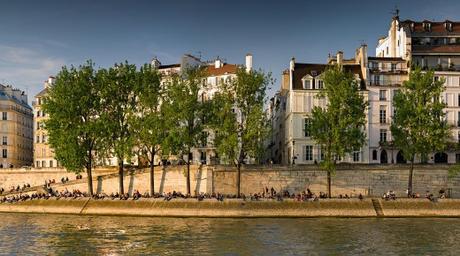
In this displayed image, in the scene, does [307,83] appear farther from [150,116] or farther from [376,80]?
[150,116]

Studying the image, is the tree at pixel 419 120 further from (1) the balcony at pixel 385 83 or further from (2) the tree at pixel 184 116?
(2) the tree at pixel 184 116

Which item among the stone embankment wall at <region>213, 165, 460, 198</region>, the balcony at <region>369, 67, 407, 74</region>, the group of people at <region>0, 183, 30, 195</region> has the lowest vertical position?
the group of people at <region>0, 183, 30, 195</region>

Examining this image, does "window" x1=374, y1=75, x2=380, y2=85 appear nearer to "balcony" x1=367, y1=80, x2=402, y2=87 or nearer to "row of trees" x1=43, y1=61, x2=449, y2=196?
"balcony" x1=367, y1=80, x2=402, y2=87

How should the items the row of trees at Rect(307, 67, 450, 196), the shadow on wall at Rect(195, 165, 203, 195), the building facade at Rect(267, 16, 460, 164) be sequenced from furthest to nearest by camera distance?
the building facade at Rect(267, 16, 460, 164), the shadow on wall at Rect(195, 165, 203, 195), the row of trees at Rect(307, 67, 450, 196)

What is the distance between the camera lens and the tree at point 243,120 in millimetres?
89125

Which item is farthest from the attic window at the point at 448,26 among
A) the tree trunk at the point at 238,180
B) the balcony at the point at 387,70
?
the tree trunk at the point at 238,180

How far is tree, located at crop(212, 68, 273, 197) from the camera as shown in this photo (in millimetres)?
89125

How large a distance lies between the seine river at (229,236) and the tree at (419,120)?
43.2 feet

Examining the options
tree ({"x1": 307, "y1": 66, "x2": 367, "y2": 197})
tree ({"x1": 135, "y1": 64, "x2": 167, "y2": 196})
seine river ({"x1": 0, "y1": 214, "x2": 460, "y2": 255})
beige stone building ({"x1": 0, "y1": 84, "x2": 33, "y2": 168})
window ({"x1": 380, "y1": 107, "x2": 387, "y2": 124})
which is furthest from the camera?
beige stone building ({"x1": 0, "y1": 84, "x2": 33, "y2": 168})

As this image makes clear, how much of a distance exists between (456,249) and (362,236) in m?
9.51

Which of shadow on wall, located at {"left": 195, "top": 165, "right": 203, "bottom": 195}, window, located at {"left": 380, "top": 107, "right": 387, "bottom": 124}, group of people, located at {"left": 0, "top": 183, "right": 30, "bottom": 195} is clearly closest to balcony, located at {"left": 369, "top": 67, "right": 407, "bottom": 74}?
window, located at {"left": 380, "top": 107, "right": 387, "bottom": 124}

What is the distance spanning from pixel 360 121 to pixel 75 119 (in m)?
36.3

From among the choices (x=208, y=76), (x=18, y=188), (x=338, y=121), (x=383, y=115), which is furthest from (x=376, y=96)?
(x=18, y=188)

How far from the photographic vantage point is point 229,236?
61.7 meters
